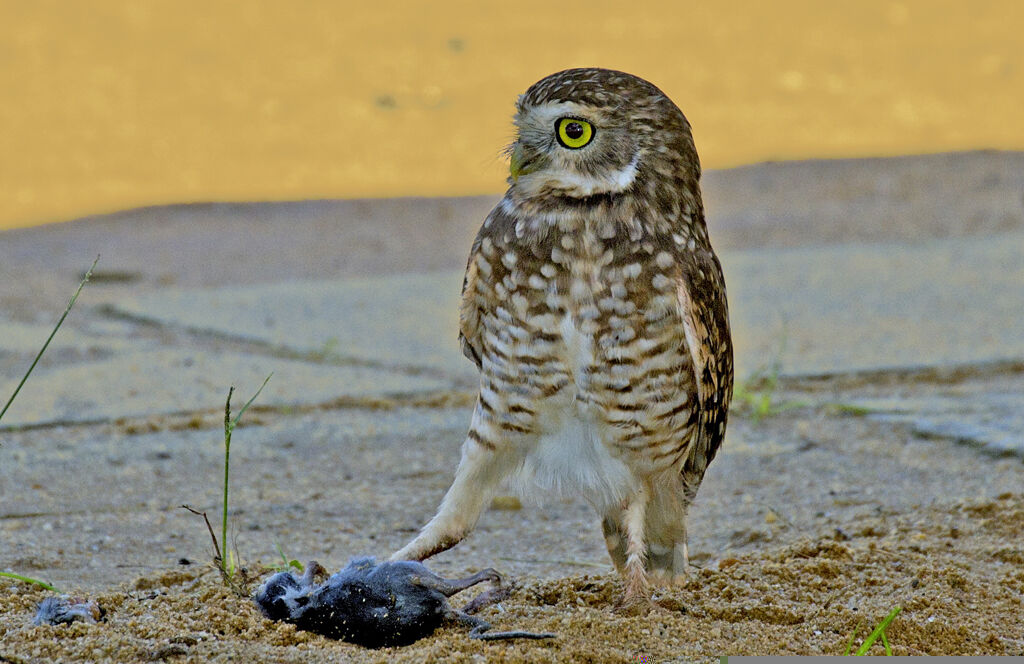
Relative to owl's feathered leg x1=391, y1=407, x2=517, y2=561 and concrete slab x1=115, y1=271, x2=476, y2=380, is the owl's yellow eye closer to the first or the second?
owl's feathered leg x1=391, y1=407, x2=517, y2=561

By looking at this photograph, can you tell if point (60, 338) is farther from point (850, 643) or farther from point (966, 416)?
point (850, 643)

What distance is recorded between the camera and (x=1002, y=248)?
6.69 metres

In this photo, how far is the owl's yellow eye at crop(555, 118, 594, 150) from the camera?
2.89m

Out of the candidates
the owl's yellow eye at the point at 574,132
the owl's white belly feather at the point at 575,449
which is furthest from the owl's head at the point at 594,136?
the owl's white belly feather at the point at 575,449

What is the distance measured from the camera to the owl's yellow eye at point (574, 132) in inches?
114

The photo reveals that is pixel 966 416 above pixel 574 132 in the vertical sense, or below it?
below

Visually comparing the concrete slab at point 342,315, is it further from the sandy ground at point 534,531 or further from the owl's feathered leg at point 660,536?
the owl's feathered leg at point 660,536

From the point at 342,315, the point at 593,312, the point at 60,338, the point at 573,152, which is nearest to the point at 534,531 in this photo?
the point at 593,312

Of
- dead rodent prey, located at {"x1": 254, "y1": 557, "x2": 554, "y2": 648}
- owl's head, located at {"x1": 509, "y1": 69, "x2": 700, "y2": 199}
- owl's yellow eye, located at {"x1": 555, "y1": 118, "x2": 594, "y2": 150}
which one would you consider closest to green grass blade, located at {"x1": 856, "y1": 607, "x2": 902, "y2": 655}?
dead rodent prey, located at {"x1": 254, "y1": 557, "x2": 554, "y2": 648}

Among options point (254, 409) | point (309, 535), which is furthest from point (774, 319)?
→ point (309, 535)

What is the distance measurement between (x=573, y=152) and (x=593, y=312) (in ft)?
1.14

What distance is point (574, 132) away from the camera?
2.90 meters

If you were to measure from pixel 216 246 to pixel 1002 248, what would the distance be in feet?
13.5

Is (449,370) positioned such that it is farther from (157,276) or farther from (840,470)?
(157,276)
